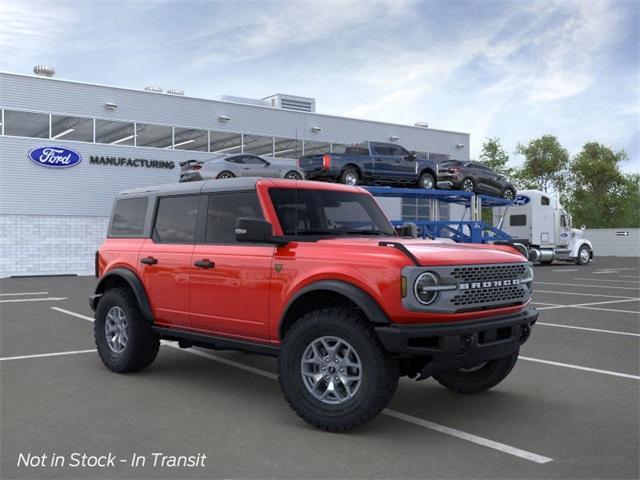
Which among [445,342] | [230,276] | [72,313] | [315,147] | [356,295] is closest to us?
[445,342]

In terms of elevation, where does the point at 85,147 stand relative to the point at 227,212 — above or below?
above

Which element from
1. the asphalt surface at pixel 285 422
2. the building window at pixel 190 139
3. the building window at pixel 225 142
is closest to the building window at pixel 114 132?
the building window at pixel 190 139

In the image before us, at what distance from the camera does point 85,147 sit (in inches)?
1072

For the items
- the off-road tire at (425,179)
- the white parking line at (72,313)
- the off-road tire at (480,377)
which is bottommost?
the white parking line at (72,313)

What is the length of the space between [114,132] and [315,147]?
10.5 m

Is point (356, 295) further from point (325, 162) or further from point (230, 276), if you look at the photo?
point (325, 162)

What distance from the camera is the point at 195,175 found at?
68.7 ft

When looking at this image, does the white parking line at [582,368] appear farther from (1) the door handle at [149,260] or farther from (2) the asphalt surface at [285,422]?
(1) the door handle at [149,260]

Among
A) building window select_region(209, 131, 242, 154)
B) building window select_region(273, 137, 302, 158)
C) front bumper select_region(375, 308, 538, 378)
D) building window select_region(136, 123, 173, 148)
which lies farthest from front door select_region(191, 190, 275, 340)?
building window select_region(273, 137, 302, 158)

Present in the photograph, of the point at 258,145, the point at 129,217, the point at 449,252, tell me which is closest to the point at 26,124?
the point at 258,145

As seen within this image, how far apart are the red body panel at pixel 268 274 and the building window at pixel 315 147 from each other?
2735 cm

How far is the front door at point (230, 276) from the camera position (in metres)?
5.45

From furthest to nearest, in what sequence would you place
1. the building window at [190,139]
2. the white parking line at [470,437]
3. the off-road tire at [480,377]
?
the building window at [190,139], the off-road tire at [480,377], the white parking line at [470,437]

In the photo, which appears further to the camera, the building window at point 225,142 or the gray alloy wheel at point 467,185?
the building window at point 225,142
